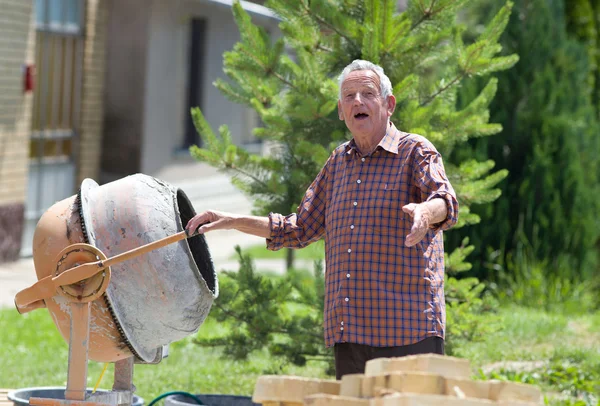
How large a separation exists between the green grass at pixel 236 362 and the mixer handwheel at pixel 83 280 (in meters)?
2.02

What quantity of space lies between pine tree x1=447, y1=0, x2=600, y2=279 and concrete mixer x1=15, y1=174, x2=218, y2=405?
18.4ft

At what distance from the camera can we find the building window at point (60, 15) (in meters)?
11.5

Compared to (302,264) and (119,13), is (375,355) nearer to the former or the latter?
(302,264)

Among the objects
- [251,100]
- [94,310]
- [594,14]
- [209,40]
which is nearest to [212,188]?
[209,40]

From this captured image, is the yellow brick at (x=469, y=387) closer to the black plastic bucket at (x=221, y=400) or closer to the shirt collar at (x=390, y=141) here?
the shirt collar at (x=390, y=141)

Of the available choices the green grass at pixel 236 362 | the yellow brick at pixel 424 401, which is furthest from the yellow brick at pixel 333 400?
the green grass at pixel 236 362

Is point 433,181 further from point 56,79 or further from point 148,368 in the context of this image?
point 56,79

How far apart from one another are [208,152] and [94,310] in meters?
1.96

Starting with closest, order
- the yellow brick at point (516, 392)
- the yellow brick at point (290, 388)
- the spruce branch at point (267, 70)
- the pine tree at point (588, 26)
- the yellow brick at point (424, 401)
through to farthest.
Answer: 1. the yellow brick at point (424, 401)
2. the yellow brick at point (516, 392)
3. the yellow brick at point (290, 388)
4. the spruce branch at point (267, 70)
5. the pine tree at point (588, 26)

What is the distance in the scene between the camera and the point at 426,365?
2785 millimetres

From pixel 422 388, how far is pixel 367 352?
3.14 ft

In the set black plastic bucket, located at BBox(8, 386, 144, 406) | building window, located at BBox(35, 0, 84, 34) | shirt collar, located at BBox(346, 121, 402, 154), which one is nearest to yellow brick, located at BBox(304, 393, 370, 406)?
shirt collar, located at BBox(346, 121, 402, 154)

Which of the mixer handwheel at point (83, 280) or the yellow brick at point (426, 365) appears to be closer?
the yellow brick at point (426, 365)

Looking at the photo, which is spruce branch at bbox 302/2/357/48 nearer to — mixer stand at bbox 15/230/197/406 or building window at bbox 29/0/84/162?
mixer stand at bbox 15/230/197/406
